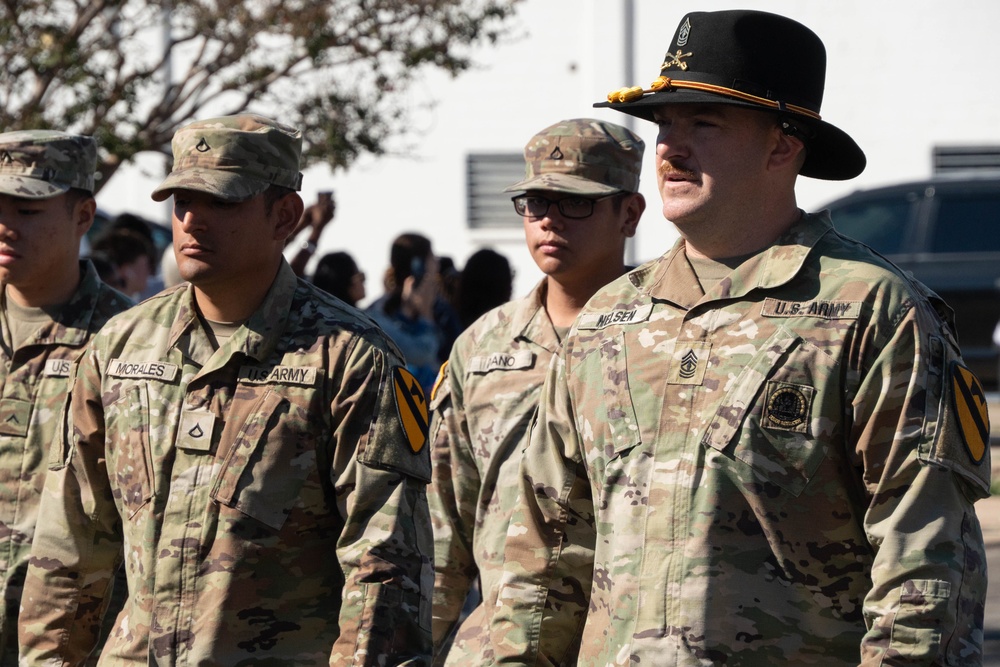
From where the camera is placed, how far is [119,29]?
1441 centimetres

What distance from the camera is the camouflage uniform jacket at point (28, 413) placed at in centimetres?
489

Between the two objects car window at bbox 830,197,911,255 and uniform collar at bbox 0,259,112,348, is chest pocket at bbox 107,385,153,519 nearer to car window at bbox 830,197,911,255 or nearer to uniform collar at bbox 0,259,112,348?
uniform collar at bbox 0,259,112,348

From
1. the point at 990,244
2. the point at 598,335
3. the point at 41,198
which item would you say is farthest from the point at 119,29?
the point at 598,335

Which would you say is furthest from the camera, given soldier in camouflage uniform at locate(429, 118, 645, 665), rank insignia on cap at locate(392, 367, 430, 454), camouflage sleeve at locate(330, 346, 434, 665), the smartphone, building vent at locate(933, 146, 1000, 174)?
building vent at locate(933, 146, 1000, 174)

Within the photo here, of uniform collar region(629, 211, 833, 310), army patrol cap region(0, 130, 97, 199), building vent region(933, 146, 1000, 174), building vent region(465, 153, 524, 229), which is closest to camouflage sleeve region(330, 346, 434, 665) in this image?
uniform collar region(629, 211, 833, 310)

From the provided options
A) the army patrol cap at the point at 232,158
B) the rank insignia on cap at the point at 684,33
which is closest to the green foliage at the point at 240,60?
the army patrol cap at the point at 232,158

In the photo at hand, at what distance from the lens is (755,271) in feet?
10.5

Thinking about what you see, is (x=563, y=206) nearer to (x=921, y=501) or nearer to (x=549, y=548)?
(x=549, y=548)

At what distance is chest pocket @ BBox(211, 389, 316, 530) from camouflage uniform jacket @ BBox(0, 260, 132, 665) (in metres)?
1.23

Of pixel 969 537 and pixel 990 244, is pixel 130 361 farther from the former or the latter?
pixel 990 244

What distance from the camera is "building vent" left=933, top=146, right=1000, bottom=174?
17.1 m

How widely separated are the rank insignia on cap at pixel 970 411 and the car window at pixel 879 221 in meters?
10.7

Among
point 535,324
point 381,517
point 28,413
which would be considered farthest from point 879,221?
point 381,517

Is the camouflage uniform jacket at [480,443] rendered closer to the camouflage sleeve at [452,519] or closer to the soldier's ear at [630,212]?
the camouflage sleeve at [452,519]
